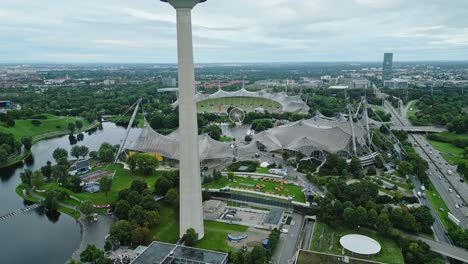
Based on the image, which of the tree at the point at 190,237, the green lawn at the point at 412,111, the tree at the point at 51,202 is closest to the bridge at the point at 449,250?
the tree at the point at 190,237

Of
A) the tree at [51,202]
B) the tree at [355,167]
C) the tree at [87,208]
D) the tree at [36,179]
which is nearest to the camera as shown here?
the tree at [87,208]

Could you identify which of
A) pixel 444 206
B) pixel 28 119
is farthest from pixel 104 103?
pixel 444 206

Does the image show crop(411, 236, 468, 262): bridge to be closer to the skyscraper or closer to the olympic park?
the olympic park

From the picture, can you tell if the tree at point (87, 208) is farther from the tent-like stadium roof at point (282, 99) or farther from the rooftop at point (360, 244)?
the tent-like stadium roof at point (282, 99)

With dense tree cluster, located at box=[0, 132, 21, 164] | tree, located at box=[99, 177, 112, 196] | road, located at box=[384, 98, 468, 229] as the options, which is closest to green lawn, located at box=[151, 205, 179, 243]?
tree, located at box=[99, 177, 112, 196]

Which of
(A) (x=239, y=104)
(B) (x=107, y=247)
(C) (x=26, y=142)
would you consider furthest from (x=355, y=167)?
(A) (x=239, y=104)

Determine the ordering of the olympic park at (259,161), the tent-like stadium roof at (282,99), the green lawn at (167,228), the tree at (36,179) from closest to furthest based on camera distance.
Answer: the green lawn at (167,228) < the olympic park at (259,161) < the tree at (36,179) < the tent-like stadium roof at (282,99)

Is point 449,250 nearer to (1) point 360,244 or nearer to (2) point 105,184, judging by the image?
(1) point 360,244
